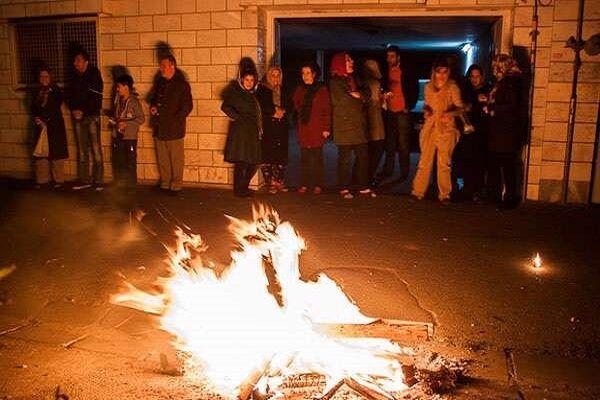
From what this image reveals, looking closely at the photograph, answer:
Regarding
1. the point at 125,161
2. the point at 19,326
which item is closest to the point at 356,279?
the point at 19,326

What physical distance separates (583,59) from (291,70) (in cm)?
1394

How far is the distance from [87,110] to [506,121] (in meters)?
6.86

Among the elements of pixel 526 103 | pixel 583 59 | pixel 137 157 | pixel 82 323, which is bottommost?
pixel 82 323

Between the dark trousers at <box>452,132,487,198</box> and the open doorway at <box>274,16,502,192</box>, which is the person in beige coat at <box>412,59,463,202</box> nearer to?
the dark trousers at <box>452,132,487,198</box>

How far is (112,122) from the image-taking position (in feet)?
31.9

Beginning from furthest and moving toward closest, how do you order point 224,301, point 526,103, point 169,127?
point 169,127 → point 526,103 → point 224,301

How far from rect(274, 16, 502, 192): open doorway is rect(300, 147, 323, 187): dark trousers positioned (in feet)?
2.91

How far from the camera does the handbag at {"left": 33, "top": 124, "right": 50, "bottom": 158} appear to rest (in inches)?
398

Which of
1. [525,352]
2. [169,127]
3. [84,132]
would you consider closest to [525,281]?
[525,352]

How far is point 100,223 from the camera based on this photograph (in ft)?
25.9

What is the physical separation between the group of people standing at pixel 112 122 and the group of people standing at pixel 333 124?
2 cm

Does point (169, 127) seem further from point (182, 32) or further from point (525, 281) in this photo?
point (525, 281)

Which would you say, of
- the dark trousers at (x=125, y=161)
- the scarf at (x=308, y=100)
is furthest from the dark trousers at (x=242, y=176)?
the dark trousers at (x=125, y=161)

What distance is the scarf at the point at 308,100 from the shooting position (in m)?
9.11
